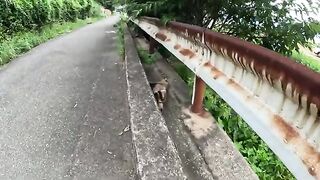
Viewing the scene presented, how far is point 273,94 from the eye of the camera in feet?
5.51

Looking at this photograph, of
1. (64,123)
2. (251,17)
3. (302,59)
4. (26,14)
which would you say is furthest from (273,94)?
(26,14)

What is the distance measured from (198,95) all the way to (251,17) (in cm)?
217

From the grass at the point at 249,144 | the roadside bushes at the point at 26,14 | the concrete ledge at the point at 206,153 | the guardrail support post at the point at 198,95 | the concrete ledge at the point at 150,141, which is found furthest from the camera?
the roadside bushes at the point at 26,14

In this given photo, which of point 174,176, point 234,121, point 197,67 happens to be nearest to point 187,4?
point 234,121

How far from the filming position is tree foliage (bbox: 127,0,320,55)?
4.40 meters

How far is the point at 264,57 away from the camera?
1.68m

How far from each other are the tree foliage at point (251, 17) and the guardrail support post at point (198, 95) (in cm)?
187

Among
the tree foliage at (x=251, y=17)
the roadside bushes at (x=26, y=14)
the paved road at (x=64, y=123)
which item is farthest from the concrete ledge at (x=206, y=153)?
the roadside bushes at (x=26, y=14)

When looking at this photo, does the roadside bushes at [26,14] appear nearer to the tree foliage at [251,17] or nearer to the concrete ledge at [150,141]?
the tree foliage at [251,17]

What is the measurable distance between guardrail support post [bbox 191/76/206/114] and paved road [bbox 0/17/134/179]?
816 millimetres

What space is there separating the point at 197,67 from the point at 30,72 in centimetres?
454

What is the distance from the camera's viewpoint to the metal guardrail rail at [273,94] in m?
1.33

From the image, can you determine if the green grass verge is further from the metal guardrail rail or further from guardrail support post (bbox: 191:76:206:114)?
guardrail support post (bbox: 191:76:206:114)

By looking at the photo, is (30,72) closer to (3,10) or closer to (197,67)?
(197,67)
